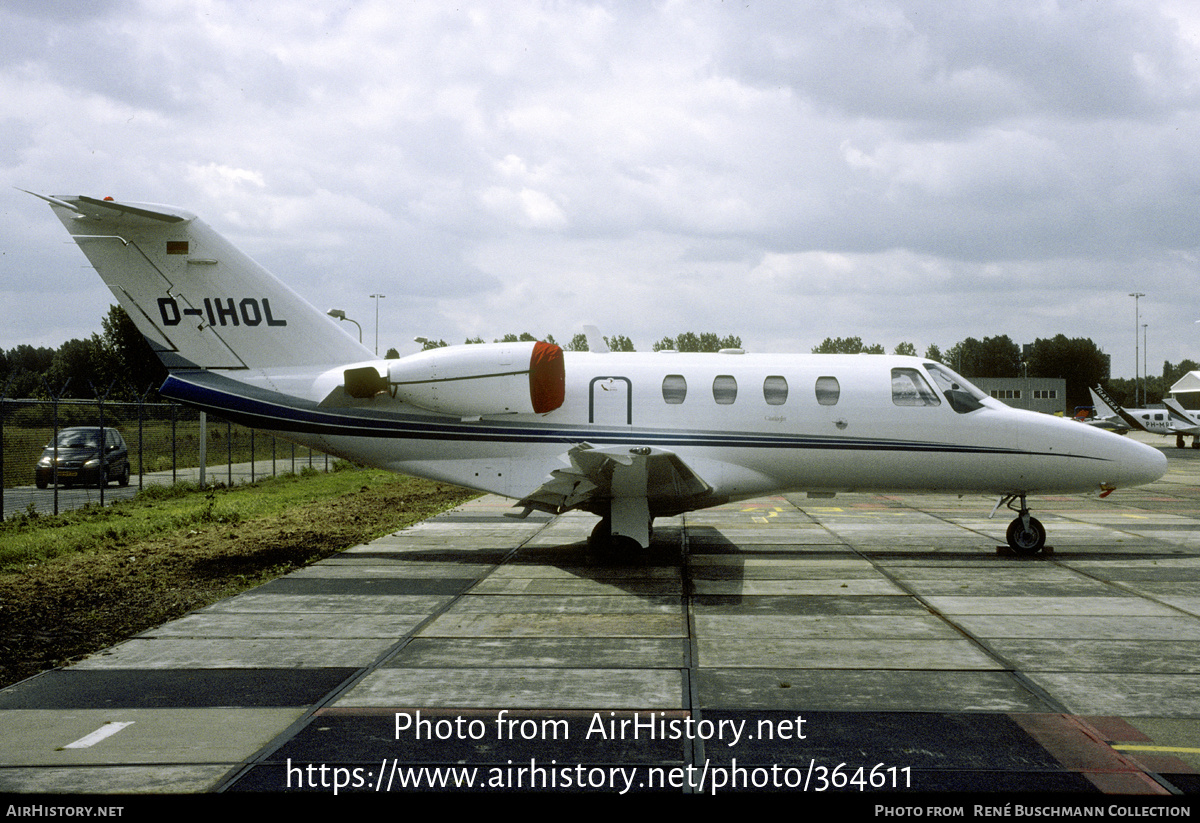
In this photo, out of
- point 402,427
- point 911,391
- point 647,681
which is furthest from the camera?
point 911,391

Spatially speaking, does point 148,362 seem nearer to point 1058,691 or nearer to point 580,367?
point 580,367

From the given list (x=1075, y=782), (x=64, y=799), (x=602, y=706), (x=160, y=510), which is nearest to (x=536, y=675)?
(x=602, y=706)

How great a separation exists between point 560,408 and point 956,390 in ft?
19.1

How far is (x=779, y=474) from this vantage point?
12.7 m

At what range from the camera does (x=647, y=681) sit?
6.83 metres

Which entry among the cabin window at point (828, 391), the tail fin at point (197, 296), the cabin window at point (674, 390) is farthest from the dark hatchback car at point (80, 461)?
the cabin window at point (828, 391)

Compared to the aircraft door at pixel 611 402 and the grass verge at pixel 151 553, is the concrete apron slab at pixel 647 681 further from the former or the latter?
the aircraft door at pixel 611 402

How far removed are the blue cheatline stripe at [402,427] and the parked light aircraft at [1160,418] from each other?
42452mm

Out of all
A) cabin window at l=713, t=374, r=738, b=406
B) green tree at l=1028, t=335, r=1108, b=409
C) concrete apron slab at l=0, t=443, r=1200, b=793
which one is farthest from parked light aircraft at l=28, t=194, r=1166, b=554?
green tree at l=1028, t=335, r=1108, b=409

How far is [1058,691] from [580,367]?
775 cm

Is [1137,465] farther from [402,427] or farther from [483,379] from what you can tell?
[402,427]

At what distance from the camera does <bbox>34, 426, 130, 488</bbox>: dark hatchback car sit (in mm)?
22844

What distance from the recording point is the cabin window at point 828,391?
1272 cm

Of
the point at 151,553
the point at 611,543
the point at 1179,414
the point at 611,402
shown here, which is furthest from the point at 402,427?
the point at 1179,414
